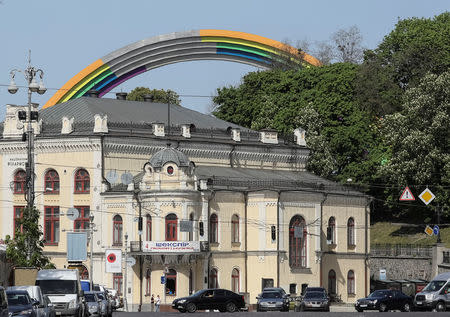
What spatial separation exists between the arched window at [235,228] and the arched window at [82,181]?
451 inches

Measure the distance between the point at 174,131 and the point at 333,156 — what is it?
19.6m

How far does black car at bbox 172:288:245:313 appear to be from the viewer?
266 feet

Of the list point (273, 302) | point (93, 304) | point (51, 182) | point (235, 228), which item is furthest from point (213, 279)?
point (93, 304)

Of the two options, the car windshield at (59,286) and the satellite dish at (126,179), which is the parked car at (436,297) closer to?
the car windshield at (59,286)

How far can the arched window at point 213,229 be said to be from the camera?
343ft

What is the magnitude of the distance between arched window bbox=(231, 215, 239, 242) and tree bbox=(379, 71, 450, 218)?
1542cm

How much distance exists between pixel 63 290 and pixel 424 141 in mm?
59466

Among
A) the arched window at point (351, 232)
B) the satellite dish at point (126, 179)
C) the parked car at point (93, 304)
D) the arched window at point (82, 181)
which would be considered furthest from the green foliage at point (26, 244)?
the arched window at point (351, 232)

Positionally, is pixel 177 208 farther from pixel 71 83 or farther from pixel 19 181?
pixel 71 83

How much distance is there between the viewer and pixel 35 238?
260 ft

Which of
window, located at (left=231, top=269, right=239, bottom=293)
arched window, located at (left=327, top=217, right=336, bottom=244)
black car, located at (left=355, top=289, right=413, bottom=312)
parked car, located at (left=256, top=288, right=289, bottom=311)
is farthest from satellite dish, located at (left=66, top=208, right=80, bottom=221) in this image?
black car, located at (left=355, top=289, right=413, bottom=312)

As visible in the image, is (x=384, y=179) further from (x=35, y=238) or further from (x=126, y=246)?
(x=35, y=238)

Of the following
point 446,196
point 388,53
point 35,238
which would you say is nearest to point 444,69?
point 388,53

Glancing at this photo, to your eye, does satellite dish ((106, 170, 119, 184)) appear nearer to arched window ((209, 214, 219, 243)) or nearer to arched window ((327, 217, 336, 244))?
arched window ((209, 214, 219, 243))
